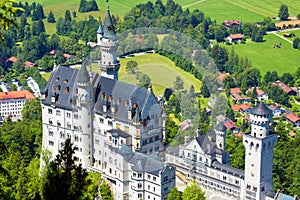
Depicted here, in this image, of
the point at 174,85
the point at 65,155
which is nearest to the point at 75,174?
the point at 65,155

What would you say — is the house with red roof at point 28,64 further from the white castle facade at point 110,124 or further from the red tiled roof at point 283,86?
the white castle facade at point 110,124

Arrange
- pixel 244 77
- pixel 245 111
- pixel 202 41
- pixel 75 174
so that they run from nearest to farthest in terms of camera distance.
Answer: pixel 75 174
pixel 245 111
pixel 244 77
pixel 202 41

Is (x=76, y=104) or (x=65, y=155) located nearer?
(x=65, y=155)

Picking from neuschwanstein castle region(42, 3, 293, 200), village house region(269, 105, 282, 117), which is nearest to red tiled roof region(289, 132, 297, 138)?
village house region(269, 105, 282, 117)

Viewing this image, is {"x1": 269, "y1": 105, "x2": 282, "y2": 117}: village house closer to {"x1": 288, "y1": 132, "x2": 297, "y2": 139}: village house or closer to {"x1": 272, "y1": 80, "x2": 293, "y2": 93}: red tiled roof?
{"x1": 272, "y1": 80, "x2": 293, "y2": 93}: red tiled roof

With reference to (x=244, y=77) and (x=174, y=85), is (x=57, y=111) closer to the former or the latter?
(x=174, y=85)
